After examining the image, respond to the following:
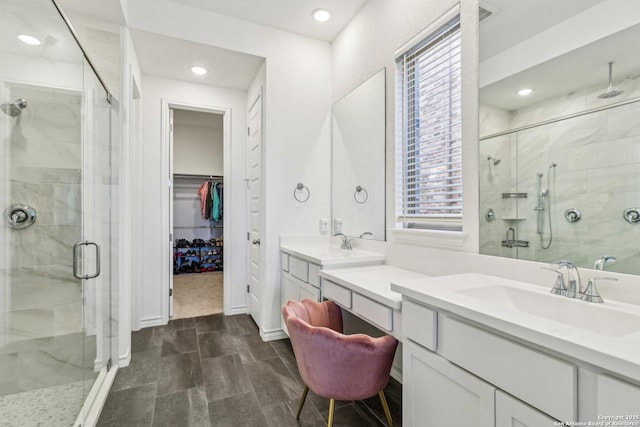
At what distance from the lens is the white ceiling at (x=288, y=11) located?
8.62 ft

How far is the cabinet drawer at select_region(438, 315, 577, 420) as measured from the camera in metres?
0.78

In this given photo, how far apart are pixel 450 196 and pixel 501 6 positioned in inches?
38.7

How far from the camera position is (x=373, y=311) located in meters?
1.57

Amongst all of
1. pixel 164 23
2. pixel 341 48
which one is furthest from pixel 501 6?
pixel 164 23

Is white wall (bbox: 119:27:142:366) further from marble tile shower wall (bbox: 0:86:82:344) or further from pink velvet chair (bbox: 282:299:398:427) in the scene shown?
pink velvet chair (bbox: 282:299:398:427)

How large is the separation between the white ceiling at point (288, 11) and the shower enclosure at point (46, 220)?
128 centimetres

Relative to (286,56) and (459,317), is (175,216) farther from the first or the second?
(459,317)

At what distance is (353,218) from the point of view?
2791 mm

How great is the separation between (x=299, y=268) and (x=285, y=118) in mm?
1435

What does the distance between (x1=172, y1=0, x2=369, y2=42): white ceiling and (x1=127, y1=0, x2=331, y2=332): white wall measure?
0.22 ft

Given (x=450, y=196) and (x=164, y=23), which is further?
(x=164, y=23)

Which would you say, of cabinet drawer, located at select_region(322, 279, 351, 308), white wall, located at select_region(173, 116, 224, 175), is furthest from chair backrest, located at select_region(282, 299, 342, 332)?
white wall, located at select_region(173, 116, 224, 175)

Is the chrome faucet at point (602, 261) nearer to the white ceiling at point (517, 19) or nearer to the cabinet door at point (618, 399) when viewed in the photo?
the cabinet door at point (618, 399)

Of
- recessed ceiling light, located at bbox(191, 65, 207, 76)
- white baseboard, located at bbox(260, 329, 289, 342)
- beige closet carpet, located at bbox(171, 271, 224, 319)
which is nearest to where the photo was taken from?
white baseboard, located at bbox(260, 329, 289, 342)
